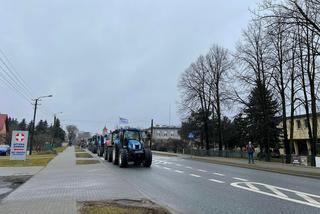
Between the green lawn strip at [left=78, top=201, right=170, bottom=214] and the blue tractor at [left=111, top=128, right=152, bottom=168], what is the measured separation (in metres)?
15.6

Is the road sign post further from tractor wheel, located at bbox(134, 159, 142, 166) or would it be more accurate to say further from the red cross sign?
tractor wheel, located at bbox(134, 159, 142, 166)

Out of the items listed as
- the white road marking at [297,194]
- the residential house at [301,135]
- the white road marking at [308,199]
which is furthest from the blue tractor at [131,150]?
the residential house at [301,135]

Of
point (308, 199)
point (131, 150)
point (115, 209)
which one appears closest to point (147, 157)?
point (131, 150)

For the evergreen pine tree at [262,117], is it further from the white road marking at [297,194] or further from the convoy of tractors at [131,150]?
the white road marking at [297,194]

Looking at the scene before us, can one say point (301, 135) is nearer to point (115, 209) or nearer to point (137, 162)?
point (137, 162)

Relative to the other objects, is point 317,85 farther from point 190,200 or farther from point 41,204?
point 41,204

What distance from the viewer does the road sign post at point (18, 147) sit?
110ft

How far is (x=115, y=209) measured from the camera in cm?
909

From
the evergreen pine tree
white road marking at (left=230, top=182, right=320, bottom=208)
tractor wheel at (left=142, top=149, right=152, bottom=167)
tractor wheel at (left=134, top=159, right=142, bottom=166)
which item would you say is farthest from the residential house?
white road marking at (left=230, top=182, right=320, bottom=208)

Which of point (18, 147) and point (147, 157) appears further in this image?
point (18, 147)

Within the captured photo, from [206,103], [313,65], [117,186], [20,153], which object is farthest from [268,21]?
[206,103]

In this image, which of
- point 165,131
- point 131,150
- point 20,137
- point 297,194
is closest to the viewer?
point 297,194

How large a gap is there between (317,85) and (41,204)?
30.6 meters

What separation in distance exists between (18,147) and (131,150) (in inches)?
499
